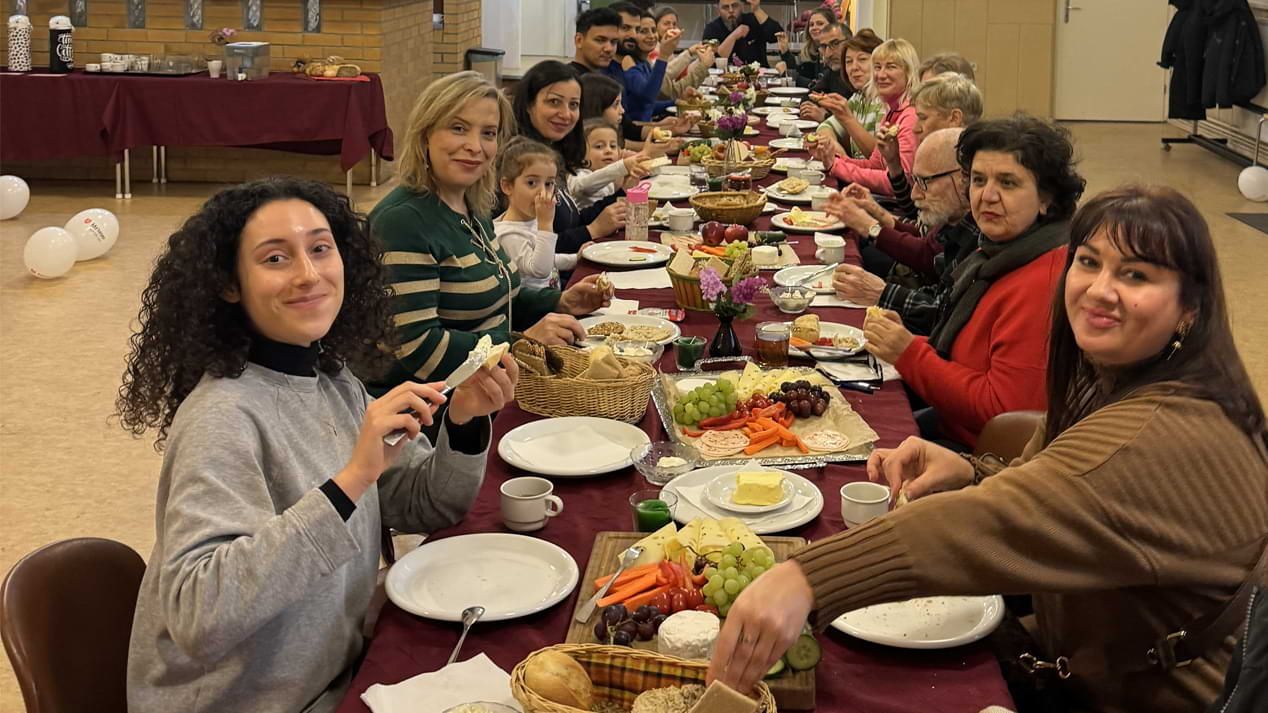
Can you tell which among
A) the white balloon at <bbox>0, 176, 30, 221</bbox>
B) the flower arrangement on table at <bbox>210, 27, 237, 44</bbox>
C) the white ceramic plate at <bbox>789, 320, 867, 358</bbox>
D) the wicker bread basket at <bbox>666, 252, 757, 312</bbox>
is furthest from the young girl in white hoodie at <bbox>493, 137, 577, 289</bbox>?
the flower arrangement on table at <bbox>210, 27, 237, 44</bbox>

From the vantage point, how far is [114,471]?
4652mm

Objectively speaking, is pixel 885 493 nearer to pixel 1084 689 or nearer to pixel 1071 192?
pixel 1084 689

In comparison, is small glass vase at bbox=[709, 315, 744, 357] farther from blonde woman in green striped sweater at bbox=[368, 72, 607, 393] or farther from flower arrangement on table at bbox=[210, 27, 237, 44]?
flower arrangement on table at bbox=[210, 27, 237, 44]

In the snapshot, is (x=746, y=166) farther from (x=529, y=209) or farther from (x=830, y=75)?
(x=830, y=75)

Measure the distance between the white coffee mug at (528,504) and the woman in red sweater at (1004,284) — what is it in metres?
1.20

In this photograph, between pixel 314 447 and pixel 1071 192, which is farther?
pixel 1071 192

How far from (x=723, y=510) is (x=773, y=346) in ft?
3.10

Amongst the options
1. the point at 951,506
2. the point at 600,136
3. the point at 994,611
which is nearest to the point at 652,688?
the point at 951,506

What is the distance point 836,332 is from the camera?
352 cm

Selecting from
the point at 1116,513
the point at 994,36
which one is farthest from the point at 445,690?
the point at 994,36

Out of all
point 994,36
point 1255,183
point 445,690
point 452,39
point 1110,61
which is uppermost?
point 994,36

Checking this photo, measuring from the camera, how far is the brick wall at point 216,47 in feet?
30.8

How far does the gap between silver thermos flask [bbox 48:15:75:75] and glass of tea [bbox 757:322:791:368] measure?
289 inches

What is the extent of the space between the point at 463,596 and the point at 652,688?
1.63 ft
